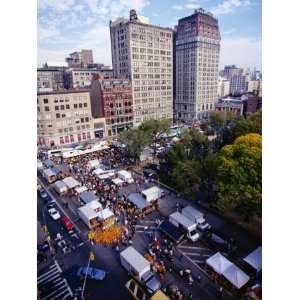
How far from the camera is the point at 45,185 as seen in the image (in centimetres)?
2395

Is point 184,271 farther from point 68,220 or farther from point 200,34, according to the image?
point 200,34

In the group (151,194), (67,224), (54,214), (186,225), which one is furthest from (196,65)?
(67,224)

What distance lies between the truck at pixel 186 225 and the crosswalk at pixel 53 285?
7.65 metres

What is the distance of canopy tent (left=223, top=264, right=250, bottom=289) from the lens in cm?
1101

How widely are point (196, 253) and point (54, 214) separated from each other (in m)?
11.4

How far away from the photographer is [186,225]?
15.1m

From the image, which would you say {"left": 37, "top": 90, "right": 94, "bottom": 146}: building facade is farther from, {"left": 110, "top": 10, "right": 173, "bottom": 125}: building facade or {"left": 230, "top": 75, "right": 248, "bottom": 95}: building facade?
{"left": 230, "top": 75, "right": 248, "bottom": 95}: building facade

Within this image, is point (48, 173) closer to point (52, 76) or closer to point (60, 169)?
point (60, 169)

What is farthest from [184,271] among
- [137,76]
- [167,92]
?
[167,92]

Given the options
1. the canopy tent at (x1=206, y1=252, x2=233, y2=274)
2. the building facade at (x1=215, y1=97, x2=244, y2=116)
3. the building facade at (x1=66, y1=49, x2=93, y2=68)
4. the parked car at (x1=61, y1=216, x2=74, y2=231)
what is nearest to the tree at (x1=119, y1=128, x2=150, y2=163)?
the parked car at (x1=61, y1=216, x2=74, y2=231)

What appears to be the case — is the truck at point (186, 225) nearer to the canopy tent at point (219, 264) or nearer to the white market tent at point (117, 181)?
the canopy tent at point (219, 264)

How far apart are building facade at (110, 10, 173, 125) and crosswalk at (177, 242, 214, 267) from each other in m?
37.5
